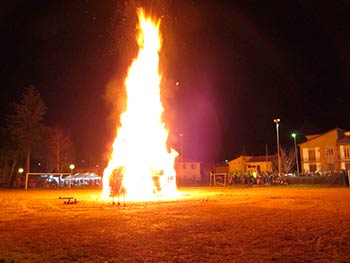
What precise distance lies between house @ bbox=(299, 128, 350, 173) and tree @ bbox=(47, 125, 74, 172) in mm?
44826

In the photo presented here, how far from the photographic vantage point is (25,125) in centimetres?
5894

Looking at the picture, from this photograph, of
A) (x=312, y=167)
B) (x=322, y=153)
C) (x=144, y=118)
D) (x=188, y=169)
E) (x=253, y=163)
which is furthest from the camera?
(x=253, y=163)

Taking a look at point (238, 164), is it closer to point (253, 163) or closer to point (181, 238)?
point (253, 163)

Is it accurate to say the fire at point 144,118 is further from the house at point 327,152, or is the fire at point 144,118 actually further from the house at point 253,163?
the house at point 253,163

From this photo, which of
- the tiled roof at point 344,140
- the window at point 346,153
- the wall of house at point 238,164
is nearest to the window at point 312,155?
the tiled roof at point 344,140

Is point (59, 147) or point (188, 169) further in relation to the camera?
point (188, 169)

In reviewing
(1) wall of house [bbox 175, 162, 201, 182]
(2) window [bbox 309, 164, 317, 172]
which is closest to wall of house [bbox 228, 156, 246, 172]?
(1) wall of house [bbox 175, 162, 201, 182]

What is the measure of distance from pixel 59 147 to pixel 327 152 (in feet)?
163

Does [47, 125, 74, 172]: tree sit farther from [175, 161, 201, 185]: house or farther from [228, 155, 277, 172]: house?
[228, 155, 277, 172]: house

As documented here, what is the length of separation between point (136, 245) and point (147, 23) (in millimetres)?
23770

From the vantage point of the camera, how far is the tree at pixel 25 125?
192 feet

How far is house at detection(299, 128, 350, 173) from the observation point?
7025 centimetres

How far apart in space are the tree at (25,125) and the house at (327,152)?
4950 centimetres

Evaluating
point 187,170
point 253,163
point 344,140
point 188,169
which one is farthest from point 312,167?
point 187,170
